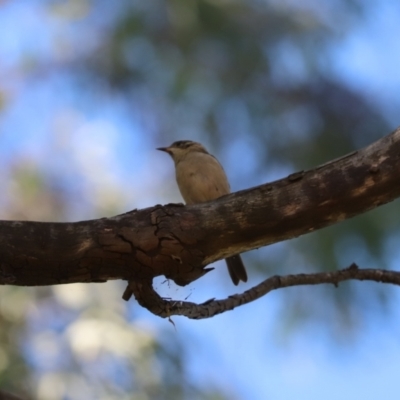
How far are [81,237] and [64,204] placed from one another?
11.8ft

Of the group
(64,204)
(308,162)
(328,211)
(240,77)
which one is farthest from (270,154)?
(328,211)

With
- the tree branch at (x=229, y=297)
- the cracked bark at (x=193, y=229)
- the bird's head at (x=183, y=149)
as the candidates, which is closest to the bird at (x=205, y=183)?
the bird's head at (x=183, y=149)

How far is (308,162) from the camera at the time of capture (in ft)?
17.0

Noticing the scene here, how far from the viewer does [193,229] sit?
266 cm

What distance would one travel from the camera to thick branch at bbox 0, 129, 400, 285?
2533mm

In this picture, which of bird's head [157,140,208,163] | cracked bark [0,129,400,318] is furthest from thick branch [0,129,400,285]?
bird's head [157,140,208,163]

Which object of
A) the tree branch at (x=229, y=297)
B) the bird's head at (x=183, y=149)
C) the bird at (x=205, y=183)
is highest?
the bird's head at (x=183, y=149)

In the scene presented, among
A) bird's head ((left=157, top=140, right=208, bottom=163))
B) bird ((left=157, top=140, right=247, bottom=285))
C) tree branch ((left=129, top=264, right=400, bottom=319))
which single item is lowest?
tree branch ((left=129, top=264, right=400, bottom=319))

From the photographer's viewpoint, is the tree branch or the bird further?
the bird

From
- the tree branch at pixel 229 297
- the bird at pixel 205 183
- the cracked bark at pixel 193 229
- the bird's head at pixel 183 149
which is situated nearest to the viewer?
the cracked bark at pixel 193 229

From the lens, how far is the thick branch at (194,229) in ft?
8.31

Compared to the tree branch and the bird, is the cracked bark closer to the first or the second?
the tree branch

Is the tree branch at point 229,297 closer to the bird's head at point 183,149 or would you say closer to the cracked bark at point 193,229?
the cracked bark at point 193,229

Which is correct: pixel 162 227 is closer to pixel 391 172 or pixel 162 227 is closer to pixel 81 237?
pixel 81 237
